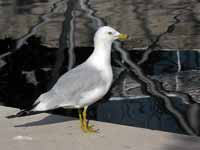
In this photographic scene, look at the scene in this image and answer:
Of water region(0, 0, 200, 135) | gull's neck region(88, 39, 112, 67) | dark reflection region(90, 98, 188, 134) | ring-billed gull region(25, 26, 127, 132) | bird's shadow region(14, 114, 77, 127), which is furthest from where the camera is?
water region(0, 0, 200, 135)

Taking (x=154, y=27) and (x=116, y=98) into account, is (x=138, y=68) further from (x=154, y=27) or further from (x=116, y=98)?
(x=154, y=27)

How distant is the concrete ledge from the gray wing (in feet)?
1.17

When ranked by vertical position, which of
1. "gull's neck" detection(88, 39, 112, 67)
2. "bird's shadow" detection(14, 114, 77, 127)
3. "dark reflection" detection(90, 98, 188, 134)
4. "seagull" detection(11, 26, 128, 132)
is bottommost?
"dark reflection" detection(90, 98, 188, 134)

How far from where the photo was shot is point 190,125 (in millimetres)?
7312

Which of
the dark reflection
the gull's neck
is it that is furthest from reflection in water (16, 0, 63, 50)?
the gull's neck

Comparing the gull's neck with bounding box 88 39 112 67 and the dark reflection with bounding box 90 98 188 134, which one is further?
the dark reflection with bounding box 90 98 188 134

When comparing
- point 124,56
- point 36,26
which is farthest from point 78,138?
point 36,26

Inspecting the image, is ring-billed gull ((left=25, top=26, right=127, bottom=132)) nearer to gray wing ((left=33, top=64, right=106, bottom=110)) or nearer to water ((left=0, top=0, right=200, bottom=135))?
gray wing ((left=33, top=64, right=106, bottom=110))

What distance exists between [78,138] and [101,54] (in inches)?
37.0

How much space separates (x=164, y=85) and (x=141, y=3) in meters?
9.02

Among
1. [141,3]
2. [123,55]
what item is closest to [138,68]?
[123,55]

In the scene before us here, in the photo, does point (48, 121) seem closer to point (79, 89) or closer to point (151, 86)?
point (79, 89)

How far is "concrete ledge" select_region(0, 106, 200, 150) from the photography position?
18.8ft

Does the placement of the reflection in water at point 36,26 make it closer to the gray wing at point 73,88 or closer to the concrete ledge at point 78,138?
the concrete ledge at point 78,138
